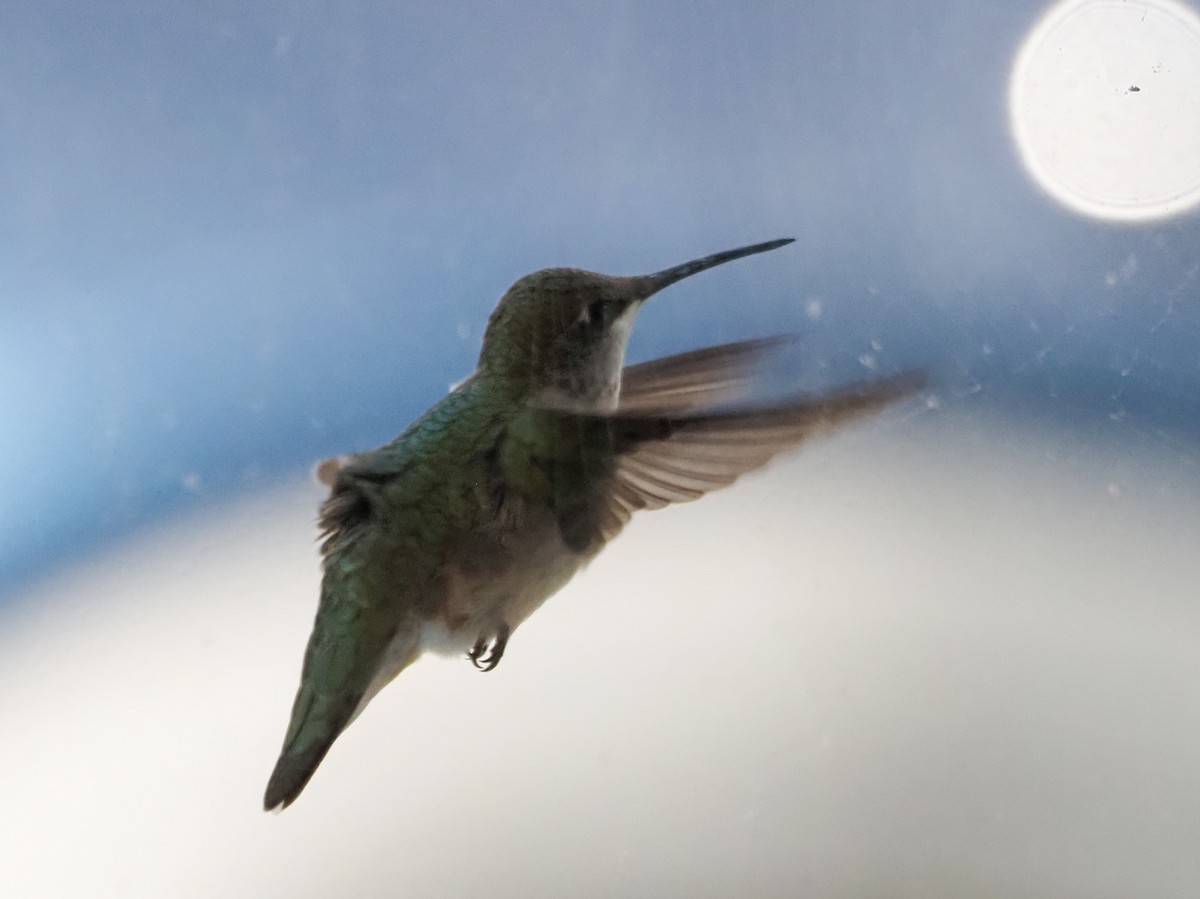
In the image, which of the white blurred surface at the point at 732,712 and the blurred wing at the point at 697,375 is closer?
the blurred wing at the point at 697,375

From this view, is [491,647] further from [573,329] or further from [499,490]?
[573,329]

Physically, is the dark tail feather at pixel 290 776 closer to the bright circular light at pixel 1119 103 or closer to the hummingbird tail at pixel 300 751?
the hummingbird tail at pixel 300 751

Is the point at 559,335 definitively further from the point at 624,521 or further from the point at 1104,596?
the point at 1104,596

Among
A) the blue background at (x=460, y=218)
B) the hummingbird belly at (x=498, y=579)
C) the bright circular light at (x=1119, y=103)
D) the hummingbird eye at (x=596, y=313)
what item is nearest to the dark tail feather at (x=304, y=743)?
the hummingbird belly at (x=498, y=579)

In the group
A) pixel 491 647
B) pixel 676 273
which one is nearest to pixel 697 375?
pixel 676 273

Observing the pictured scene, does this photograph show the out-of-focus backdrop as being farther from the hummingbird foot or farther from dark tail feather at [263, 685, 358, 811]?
dark tail feather at [263, 685, 358, 811]

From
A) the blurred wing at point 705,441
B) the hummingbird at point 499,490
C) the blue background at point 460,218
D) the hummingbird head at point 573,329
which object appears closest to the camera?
the blurred wing at point 705,441
